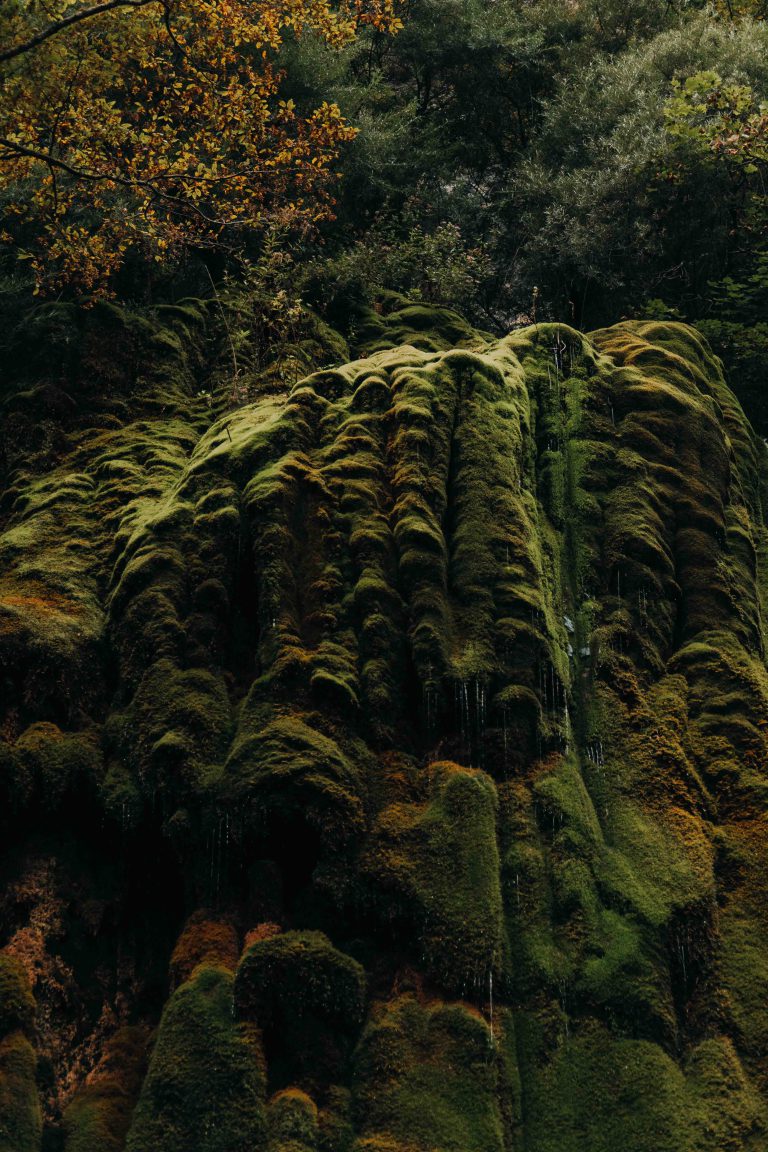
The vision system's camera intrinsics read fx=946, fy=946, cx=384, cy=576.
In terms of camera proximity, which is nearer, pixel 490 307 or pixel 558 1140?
pixel 558 1140

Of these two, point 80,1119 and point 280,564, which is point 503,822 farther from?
point 80,1119

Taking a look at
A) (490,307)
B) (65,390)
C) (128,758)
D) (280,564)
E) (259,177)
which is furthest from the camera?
(490,307)

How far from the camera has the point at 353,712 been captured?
26.2 feet

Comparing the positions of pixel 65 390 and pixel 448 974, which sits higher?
pixel 65 390

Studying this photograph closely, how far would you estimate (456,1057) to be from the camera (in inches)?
266

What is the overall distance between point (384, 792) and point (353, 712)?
0.71 metres

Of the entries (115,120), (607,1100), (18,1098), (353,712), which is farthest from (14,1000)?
(115,120)

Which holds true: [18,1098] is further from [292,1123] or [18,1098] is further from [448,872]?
[448,872]

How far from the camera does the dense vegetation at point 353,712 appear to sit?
265 inches

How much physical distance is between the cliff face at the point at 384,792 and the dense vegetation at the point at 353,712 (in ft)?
0.10

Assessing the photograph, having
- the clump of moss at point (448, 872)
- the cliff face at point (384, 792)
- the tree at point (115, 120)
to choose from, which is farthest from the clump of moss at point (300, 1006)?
the tree at point (115, 120)

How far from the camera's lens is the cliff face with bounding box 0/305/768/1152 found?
6668 millimetres

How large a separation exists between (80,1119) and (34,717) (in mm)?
3100

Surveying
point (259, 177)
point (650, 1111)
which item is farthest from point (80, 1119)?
point (259, 177)
